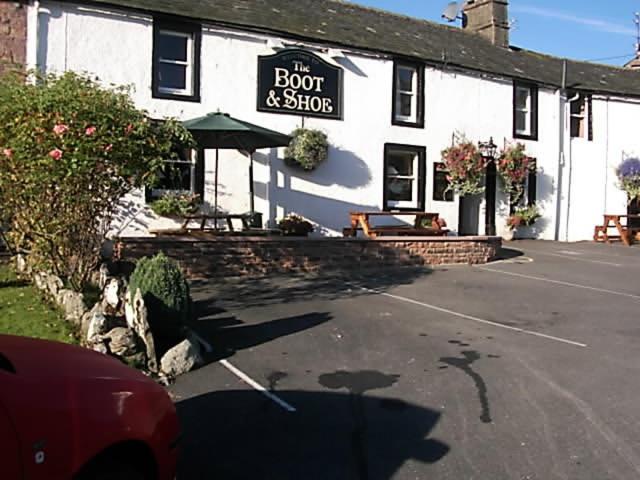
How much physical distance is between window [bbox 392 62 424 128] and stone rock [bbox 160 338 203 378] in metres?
12.6

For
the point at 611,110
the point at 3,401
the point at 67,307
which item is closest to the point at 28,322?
the point at 67,307

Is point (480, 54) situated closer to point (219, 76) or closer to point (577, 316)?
point (219, 76)

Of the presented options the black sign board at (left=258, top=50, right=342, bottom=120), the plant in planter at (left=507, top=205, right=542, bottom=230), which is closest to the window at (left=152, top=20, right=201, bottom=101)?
the black sign board at (left=258, top=50, right=342, bottom=120)

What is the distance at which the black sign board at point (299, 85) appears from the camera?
1570cm

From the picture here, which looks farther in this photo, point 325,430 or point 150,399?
point 325,430

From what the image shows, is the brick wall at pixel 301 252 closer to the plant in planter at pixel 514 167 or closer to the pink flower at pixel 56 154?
the plant in planter at pixel 514 167

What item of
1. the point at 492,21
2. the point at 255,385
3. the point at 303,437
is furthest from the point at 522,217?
the point at 303,437

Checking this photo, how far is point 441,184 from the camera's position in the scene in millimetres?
18547

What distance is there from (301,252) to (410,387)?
720 centimetres

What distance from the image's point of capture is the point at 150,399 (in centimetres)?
339

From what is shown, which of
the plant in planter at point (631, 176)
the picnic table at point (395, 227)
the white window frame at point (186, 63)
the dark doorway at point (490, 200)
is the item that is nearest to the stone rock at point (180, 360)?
the picnic table at point (395, 227)

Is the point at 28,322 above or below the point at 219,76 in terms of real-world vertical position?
below

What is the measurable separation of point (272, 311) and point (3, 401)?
6.73 meters

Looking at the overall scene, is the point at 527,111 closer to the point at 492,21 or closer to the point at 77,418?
the point at 492,21
